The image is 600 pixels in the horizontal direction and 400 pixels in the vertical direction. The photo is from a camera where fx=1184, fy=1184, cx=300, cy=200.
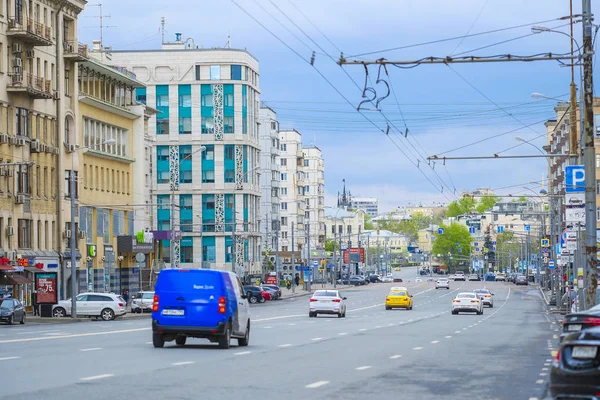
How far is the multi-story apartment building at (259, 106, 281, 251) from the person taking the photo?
153 m

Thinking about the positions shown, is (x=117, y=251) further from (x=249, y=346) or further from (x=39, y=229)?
(x=249, y=346)

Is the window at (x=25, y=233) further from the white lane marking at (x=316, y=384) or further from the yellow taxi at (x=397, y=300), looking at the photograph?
the white lane marking at (x=316, y=384)

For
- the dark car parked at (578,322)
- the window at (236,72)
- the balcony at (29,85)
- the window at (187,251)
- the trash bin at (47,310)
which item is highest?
the window at (236,72)

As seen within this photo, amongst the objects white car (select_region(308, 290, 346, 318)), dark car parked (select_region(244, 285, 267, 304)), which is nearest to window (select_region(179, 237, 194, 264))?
dark car parked (select_region(244, 285, 267, 304))

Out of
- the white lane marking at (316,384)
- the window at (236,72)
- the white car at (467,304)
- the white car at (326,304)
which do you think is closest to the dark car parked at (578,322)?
the white lane marking at (316,384)

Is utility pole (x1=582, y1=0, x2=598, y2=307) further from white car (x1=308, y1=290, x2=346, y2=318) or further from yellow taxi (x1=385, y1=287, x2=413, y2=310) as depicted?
yellow taxi (x1=385, y1=287, x2=413, y2=310)

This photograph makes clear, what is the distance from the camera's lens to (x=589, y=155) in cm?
3403

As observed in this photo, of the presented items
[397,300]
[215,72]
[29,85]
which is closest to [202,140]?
[215,72]

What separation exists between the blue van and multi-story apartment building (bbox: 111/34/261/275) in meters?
94.3

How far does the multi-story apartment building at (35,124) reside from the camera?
67562 millimetres

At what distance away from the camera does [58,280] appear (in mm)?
73062

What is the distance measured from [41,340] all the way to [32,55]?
42111mm

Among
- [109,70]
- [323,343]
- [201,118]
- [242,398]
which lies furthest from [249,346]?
[201,118]

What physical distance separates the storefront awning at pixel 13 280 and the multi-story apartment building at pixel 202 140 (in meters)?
55.7
